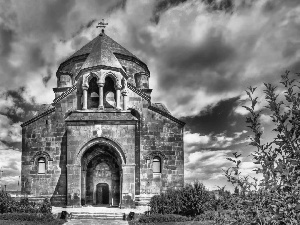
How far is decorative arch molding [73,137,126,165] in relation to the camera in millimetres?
19484

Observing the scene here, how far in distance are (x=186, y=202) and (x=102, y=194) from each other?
6.21 meters

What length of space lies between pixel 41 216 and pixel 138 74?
1378 centimetres

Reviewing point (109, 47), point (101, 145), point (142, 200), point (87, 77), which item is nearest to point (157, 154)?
point (142, 200)

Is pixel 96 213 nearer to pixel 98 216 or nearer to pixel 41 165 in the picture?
pixel 98 216

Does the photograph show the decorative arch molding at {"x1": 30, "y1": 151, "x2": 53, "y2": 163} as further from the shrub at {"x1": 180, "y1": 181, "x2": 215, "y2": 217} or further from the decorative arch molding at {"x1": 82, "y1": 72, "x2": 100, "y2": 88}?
the shrub at {"x1": 180, "y1": 181, "x2": 215, "y2": 217}

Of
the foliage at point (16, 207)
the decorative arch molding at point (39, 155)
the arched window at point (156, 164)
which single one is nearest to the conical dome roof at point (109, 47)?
the decorative arch molding at point (39, 155)

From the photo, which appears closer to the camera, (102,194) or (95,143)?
(95,143)

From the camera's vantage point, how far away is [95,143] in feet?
64.7

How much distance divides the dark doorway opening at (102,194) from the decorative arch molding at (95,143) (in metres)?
2.70

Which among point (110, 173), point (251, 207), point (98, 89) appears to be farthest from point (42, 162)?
point (251, 207)

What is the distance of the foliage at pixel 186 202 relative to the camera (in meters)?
17.2

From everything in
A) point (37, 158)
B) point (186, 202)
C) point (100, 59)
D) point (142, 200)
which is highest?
point (100, 59)

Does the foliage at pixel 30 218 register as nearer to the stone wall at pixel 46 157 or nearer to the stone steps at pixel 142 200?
the stone wall at pixel 46 157

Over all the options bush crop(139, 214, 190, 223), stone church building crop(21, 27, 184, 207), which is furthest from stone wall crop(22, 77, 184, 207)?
bush crop(139, 214, 190, 223)
